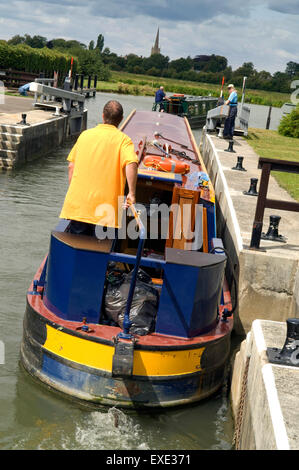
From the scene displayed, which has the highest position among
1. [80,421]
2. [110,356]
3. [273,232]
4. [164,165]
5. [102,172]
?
[102,172]

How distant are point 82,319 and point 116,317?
317 millimetres

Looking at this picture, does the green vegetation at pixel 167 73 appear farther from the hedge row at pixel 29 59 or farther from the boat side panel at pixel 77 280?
the boat side panel at pixel 77 280

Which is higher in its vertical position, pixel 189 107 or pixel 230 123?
pixel 189 107

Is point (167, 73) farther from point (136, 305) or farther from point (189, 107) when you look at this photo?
point (136, 305)

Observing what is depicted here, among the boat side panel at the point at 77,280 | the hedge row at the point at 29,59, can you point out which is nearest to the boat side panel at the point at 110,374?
the boat side panel at the point at 77,280

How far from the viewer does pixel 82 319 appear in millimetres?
5672

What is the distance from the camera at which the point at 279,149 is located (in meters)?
20.2


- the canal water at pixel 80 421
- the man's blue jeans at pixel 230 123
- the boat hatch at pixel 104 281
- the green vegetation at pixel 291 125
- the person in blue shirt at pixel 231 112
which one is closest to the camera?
the canal water at pixel 80 421

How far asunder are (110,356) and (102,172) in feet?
5.37

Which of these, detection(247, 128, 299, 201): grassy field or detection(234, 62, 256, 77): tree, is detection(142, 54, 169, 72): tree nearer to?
detection(234, 62, 256, 77): tree

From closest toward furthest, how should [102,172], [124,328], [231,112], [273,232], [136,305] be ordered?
[124,328] → [102,172] → [136,305] → [273,232] → [231,112]

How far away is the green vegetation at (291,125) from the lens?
83.0 feet

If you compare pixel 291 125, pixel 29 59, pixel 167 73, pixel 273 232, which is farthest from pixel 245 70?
pixel 273 232

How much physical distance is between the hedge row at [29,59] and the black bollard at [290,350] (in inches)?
1453
